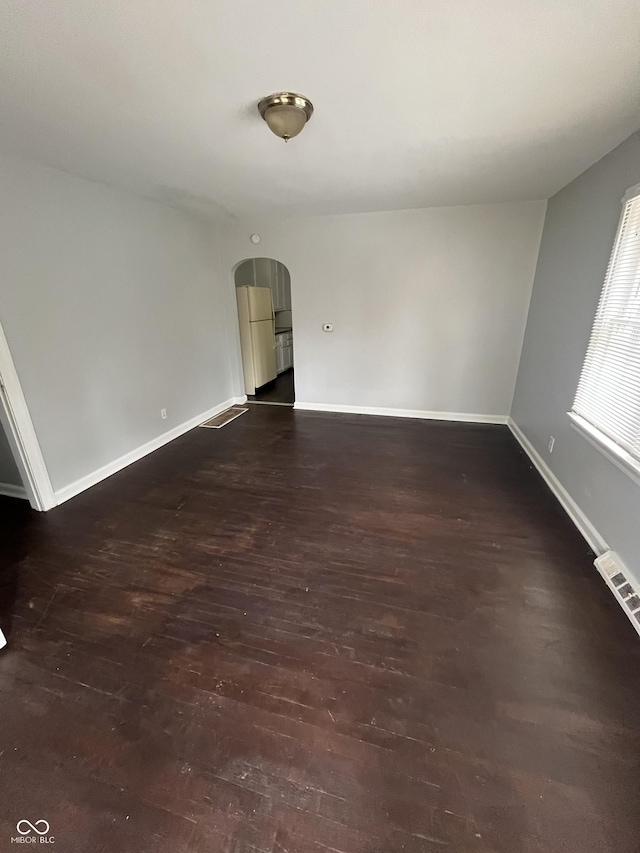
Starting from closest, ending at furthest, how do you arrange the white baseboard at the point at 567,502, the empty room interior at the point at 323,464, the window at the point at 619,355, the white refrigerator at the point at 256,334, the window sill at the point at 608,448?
1. the empty room interior at the point at 323,464
2. the window sill at the point at 608,448
3. the window at the point at 619,355
4. the white baseboard at the point at 567,502
5. the white refrigerator at the point at 256,334

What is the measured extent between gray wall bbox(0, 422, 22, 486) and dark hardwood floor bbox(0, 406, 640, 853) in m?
0.38

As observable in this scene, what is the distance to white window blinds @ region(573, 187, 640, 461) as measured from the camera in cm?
207

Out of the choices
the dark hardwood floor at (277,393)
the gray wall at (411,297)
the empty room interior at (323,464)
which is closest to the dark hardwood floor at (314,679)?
the empty room interior at (323,464)

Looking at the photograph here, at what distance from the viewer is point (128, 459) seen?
3525 mm

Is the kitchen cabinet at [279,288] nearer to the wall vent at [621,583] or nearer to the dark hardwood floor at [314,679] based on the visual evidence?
the dark hardwood floor at [314,679]

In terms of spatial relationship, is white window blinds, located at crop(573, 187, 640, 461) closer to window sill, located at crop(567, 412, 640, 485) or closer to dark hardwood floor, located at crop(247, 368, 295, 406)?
window sill, located at crop(567, 412, 640, 485)

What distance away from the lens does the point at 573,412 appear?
2.73 metres

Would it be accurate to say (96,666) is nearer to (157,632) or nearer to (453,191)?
(157,632)

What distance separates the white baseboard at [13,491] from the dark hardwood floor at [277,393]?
9.99 ft

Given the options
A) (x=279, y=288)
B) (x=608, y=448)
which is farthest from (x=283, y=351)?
(x=608, y=448)

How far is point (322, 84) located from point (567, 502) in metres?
3.02

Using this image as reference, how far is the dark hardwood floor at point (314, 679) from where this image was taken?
1.14 metres

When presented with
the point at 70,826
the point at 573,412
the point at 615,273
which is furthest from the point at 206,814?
the point at 615,273

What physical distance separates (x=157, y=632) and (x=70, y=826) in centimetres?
70
